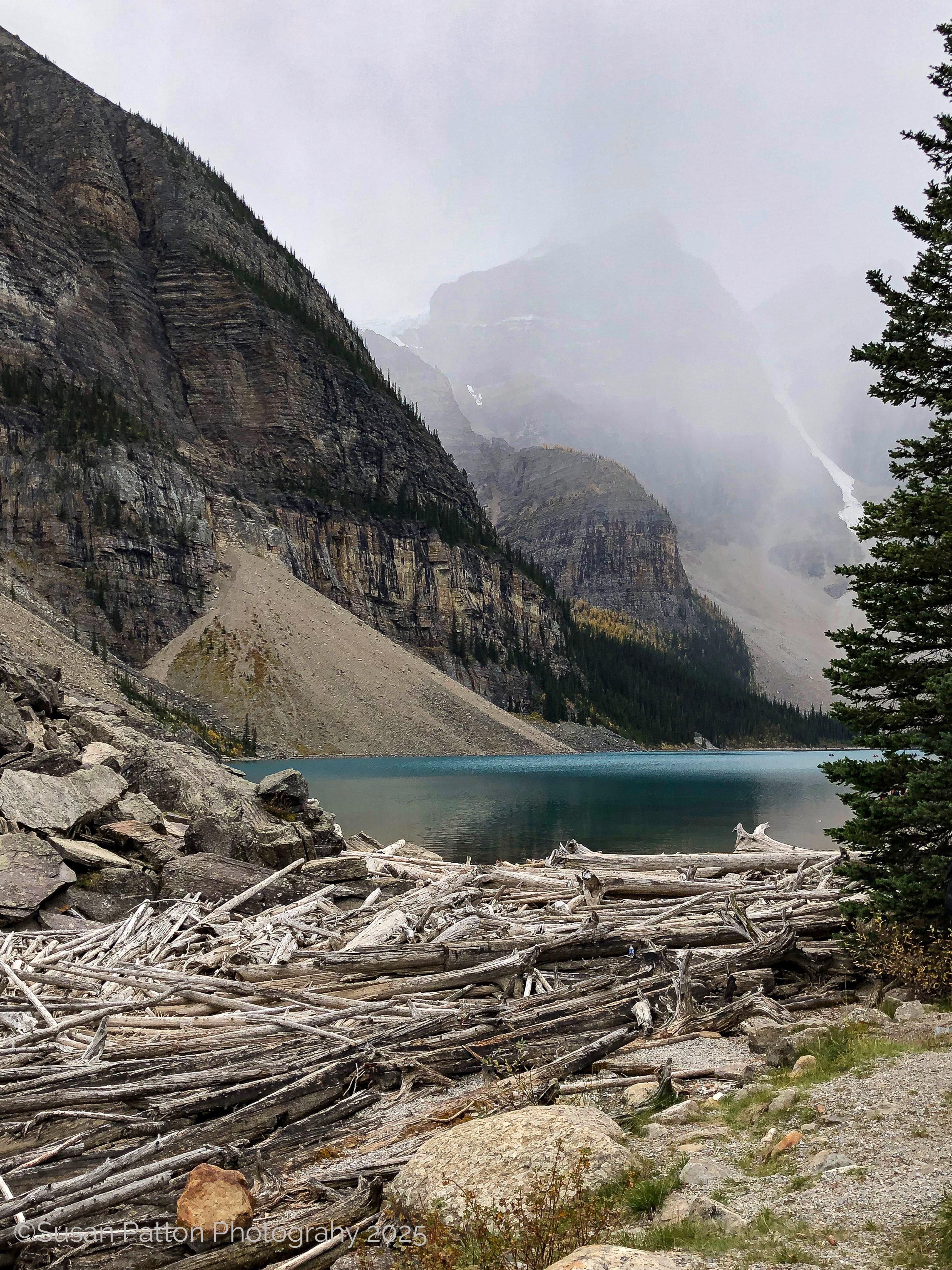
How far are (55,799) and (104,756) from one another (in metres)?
5.21

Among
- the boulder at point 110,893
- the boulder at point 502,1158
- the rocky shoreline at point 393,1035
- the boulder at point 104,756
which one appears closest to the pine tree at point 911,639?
the rocky shoreline at point 393,1035

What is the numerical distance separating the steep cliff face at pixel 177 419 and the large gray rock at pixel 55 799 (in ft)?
349

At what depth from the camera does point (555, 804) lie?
185 ft

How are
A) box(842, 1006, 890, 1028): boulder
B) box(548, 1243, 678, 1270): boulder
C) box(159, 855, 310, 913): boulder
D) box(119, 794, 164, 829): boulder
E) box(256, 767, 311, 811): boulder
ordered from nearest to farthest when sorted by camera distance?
box(548, 1243, 678, 1270): boulder < box(842, 1006, 890, 1028): boulder < box(159, 855, 310, 913): boulder < box(119, 794, 164, 829): boulder < box(256, 767, 311, 811): boulder

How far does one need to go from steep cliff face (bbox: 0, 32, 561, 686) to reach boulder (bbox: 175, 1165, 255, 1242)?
11824cm

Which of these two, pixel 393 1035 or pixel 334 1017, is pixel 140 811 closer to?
pixel 334 1017

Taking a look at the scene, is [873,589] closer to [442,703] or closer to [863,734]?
[863,734]

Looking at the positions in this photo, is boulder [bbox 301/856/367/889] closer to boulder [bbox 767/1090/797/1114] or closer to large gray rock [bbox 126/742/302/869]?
large gray rock [bbox 126/742/302/869]

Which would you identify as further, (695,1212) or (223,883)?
(223,883)

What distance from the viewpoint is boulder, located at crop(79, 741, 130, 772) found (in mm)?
19641

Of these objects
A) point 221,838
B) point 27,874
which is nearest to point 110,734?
point 221,838

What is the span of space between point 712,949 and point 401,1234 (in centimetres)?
762

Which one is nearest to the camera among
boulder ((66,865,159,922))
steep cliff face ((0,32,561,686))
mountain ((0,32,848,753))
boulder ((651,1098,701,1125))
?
boulder ((651,1098,701,1125))

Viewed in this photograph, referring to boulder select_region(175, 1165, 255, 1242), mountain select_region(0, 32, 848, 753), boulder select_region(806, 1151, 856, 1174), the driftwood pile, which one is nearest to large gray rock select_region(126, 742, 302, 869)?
the driftwood pile
